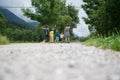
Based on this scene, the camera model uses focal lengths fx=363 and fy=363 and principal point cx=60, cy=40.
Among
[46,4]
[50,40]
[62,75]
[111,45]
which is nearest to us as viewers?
[62,75]

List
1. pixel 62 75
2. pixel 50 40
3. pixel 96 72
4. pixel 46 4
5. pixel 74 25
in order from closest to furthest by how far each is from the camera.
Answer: pixel 62 75
pixel 96 72
pixel 50 40
pixel 46 4
pixel 74 25

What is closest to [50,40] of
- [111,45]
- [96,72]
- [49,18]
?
[49,18]

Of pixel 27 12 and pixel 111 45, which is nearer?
pixel 111 45

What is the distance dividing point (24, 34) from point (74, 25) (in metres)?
13.3

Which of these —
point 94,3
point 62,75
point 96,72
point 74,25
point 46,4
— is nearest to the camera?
point 62,75

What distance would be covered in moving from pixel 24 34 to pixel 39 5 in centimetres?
3843

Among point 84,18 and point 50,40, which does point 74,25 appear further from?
point 50,40

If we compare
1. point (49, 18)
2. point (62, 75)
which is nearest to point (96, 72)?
point (62, 75)

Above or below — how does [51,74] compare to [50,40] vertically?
above

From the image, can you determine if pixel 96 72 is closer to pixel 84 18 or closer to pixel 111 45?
pixel 111 45

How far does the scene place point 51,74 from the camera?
16.1 ft

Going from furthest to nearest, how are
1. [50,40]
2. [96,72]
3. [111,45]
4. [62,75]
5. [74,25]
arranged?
[74,25]
[50,40]
[111,45]
[96,72]
[62,75]

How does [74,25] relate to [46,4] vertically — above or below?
below

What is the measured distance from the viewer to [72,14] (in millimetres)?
92625
